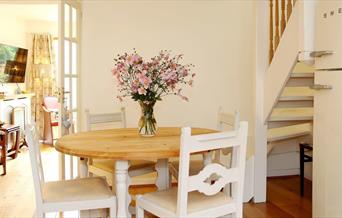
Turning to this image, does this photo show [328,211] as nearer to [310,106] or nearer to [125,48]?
[310,106]

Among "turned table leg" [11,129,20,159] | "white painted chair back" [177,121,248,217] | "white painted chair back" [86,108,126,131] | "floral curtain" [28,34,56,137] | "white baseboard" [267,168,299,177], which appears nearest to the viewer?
"white painted chair back" [177,121,248,217]

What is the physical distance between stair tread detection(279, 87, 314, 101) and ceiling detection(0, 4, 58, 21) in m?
4.15

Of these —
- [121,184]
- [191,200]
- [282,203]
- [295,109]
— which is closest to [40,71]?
[295,109]

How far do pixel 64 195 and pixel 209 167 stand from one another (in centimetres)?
86

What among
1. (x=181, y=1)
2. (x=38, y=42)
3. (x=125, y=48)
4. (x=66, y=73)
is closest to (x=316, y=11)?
(x=181, y=1)

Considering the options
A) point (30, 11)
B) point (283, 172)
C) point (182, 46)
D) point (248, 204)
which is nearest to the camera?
point (248, 204)

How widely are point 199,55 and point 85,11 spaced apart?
1.36m

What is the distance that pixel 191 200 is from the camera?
1964mm

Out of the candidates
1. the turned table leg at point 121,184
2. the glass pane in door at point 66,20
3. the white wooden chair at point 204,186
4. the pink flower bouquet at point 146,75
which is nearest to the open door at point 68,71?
the glass pane in door at point 66,20

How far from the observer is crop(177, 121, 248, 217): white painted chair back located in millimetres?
1730

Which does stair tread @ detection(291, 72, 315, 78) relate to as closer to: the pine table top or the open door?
the pine table top

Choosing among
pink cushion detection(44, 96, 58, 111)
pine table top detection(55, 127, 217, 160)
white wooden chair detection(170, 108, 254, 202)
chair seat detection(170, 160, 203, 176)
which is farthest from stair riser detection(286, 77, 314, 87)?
pink cushion detection(44, 96, 58, 111)

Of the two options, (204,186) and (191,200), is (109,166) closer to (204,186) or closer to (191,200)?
(191,200)

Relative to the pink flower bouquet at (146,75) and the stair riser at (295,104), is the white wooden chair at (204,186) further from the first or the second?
the stair riser at (295,104)
